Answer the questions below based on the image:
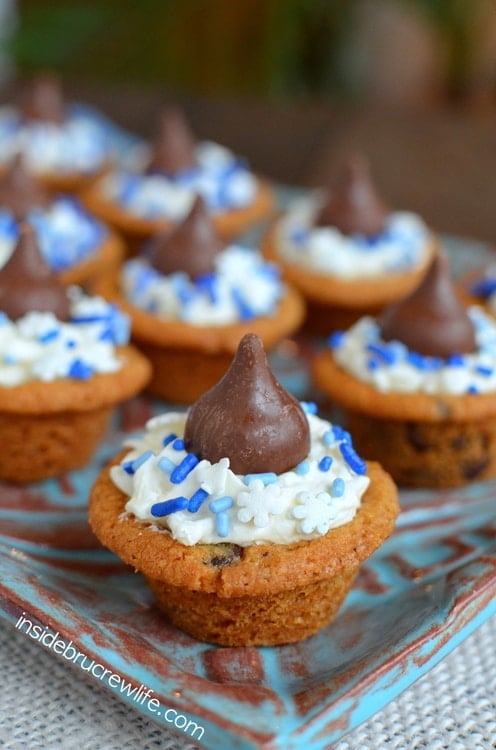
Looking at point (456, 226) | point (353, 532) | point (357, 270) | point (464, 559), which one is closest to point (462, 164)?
point (456, 226)

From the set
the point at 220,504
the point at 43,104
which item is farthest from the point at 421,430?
the point at 43,104

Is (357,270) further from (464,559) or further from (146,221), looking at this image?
(464,559)

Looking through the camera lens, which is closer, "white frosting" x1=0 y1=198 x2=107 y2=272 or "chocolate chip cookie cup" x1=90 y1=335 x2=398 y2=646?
"chocolate chip cookie cup" x1=90 y1=335 x2=398 y2=646

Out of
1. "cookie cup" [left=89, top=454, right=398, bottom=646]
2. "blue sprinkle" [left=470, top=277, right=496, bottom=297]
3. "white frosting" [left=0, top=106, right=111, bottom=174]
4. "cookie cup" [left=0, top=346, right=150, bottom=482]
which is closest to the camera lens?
"cookie cup" [left=89, top=454, right=398, bottom=646]

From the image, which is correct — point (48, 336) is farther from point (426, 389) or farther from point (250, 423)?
point (426, 389)

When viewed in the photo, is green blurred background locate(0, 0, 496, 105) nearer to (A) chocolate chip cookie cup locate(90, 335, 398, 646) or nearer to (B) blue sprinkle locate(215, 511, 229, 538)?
(A) chocolate chip cookie cup locate(90, 335, 398, 646)

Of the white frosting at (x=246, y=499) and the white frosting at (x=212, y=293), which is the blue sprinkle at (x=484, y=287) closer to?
the white frosting at (x=212, y=293)

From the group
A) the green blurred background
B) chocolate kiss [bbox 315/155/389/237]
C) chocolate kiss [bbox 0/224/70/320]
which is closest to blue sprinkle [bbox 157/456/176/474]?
chocolate kiss [bbox 0/224/70/320]
